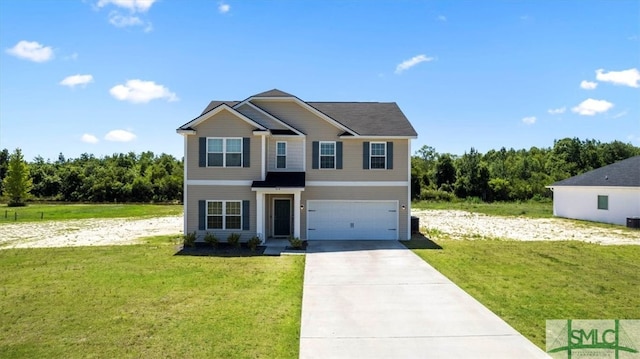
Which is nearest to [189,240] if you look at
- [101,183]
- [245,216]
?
[245,216]

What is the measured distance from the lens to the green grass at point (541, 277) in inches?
331

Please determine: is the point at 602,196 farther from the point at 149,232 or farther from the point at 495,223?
the point at 149,232

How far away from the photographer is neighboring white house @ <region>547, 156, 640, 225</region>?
2553cm

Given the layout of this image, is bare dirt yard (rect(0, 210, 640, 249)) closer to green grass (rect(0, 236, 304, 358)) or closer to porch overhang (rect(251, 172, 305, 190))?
green grass (rect(0, 236, 304, 358))

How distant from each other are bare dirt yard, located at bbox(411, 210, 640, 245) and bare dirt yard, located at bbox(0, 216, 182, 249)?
16401 millimetres

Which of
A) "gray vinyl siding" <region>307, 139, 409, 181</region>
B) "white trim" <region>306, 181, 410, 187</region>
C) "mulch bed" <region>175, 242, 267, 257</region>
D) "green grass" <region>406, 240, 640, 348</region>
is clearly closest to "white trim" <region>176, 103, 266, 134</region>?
"gray vinyl siding" <region>307, 139, 409, 181</region>

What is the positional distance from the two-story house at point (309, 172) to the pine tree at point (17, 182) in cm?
4514

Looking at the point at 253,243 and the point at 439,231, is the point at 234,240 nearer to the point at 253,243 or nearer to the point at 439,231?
the point at 253,243

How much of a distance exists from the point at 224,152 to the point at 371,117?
802 centimetres

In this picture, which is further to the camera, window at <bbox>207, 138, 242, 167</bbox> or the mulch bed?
window at <bbox>207, 138, 242, 167</bbox>

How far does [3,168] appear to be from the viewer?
7294cm

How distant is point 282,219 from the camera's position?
19.3m

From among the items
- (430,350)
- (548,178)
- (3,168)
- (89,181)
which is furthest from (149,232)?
(3,168)

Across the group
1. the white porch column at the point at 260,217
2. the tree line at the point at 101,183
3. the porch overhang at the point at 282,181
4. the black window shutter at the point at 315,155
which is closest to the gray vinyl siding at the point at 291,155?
the porch overhang at the point at 282,181
